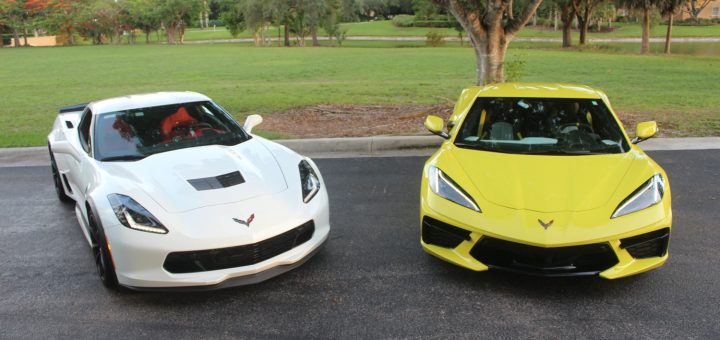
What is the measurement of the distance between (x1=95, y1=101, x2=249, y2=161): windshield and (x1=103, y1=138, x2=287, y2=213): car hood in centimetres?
18

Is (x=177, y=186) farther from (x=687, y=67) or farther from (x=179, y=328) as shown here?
(x=687, y=67)

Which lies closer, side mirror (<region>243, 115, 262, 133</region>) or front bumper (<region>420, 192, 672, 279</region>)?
front bumper (<region>420, 192, 672, 279</region>)

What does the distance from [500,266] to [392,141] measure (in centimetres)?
481

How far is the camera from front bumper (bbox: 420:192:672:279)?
11.1ft

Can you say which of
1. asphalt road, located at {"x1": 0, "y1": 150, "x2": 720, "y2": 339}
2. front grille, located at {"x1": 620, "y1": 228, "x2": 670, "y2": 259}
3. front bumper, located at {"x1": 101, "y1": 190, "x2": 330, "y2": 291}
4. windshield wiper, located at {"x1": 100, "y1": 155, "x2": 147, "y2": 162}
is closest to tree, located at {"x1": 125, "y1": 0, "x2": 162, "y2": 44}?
windshield wiper, located at {"x1": 100, "y1": 155, "x2": 147, "y2": 162}

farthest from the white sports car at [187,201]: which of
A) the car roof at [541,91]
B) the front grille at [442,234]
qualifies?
the car roof at [541,91]

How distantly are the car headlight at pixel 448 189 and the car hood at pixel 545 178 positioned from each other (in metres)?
0.08

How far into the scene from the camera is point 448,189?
3936mm

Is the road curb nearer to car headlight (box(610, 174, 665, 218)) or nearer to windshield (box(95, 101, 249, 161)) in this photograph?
windshield (box(95, 101, 249, 161))

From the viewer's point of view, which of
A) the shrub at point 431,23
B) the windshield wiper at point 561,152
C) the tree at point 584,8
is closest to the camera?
the windshield wiper at point 561,152

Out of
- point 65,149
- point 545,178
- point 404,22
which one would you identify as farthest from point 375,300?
point 404,22

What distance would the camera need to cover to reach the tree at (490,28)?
9.39m

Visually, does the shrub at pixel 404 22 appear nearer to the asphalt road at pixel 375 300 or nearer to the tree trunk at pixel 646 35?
the tree trunk at pixel 646 35

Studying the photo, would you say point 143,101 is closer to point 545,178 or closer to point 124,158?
point 124,158
